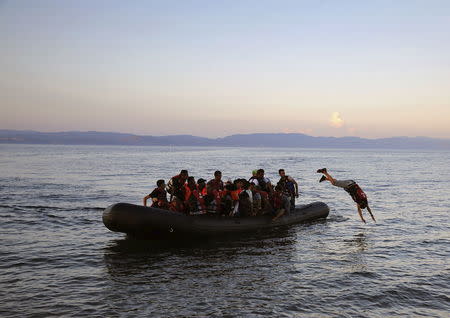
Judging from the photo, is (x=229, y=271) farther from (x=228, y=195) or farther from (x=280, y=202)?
(x=280, y=202)

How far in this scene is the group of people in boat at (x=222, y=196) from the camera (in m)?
12.1

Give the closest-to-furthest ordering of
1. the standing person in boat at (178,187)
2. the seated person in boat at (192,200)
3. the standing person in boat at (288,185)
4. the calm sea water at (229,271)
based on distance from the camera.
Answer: the calm sea water at (229,271) → the seated person in boat at (192,200) → the standing person in boat at (178,187) → the standing person in boat at (288,185)

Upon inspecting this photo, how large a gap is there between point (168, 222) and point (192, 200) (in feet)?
4.06

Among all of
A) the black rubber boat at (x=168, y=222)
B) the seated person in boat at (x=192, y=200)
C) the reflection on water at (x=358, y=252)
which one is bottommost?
the reflection on water at (x=358, y=252)

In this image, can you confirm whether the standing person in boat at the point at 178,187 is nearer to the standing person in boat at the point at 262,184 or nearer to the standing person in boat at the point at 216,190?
the standing person in boat at the point at 216,190

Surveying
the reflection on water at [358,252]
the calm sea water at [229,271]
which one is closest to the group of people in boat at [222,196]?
the calm sea water at [229,271]

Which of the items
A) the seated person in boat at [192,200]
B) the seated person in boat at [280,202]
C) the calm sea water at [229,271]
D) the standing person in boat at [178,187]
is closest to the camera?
the calm sea water at [229,271]

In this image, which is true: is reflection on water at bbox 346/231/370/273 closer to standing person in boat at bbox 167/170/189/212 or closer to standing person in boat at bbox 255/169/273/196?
standing person in boat at bbox 255/169/273/196

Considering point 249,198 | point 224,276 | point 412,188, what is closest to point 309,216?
point 249,198

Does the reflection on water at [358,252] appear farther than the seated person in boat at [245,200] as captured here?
No

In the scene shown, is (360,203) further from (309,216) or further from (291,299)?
(291,299)

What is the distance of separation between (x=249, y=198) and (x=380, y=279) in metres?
5.25

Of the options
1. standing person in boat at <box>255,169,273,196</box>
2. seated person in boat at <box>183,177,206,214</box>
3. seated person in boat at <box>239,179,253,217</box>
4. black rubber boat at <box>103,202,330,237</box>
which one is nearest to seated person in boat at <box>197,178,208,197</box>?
seated person in boat at <box>183,177,206,214</box>

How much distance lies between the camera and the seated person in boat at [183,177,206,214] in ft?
39.6
